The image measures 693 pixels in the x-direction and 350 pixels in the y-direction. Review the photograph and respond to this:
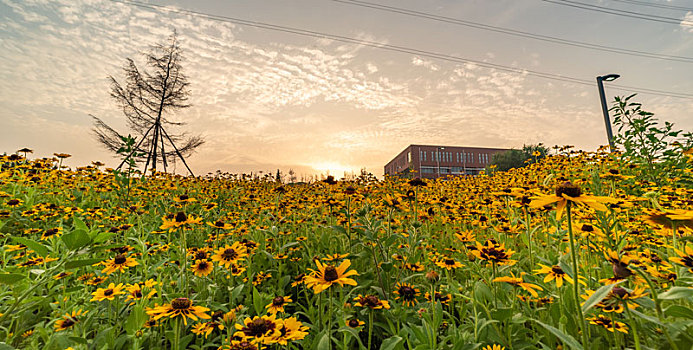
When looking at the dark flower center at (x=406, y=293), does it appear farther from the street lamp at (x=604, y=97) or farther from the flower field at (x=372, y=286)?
the street lamp at (x=604, y=97)

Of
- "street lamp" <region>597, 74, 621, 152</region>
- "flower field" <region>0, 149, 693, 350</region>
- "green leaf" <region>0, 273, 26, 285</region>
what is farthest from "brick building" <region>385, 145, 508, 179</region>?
"green leaf" <region>0, 273, 26, 285</region>

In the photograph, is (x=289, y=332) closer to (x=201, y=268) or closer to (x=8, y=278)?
(x=8, y=278)

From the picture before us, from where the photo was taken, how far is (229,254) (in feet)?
6.23

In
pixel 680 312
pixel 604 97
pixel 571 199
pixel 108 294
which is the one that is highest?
pixel 604 97

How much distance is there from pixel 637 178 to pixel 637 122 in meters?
0.89

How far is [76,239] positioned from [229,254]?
3.55ft

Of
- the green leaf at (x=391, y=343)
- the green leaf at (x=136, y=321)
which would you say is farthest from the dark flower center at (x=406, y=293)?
the green leaf at (x=136, y=321)

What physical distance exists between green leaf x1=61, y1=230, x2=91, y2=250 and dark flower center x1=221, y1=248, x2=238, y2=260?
1.03 metres

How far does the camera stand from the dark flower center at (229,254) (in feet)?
6.21

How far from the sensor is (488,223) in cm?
317

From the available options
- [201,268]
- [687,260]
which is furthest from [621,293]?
[201,268]

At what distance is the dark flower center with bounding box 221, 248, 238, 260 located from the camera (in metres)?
1.89

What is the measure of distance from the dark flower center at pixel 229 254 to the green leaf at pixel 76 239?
1027 mm

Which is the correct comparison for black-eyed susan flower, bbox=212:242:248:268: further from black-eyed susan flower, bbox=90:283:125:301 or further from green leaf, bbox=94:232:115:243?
green leaf, bbox=94:232:115:243
